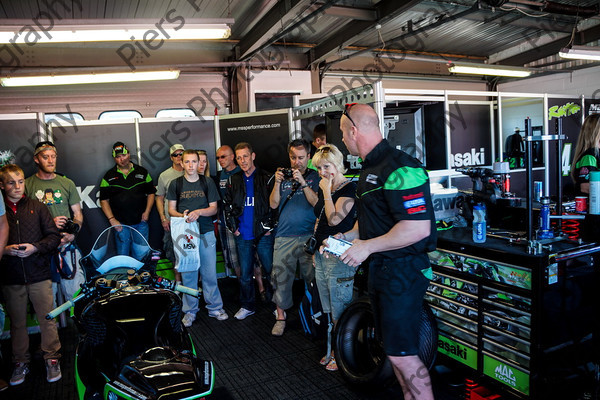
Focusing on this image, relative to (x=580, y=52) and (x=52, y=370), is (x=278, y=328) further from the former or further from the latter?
(x=580, y=52)

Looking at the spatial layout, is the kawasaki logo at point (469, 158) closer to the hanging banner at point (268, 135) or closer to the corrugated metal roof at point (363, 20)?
the corrugated metal roof at point (363, 20)

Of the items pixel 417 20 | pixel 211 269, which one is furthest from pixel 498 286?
pixel 417 20

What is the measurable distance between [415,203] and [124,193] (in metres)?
3.89

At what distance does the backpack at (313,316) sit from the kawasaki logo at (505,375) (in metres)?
1.33

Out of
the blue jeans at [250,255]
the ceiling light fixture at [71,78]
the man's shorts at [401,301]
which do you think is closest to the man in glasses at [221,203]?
the blue jeans at [250,255]

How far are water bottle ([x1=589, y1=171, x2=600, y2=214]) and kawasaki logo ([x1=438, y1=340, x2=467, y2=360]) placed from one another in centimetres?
113

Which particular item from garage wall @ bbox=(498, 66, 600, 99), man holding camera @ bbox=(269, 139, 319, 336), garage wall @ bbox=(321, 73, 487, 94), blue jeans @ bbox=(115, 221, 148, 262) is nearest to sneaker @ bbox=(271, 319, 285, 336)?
man holding camera @ bbox=(269, 139, 319, 336)

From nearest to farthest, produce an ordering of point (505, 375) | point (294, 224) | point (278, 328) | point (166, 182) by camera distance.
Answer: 1. point (505, 375)
2. point (294, 224)
3. point (278, 328)
4. point (166, 182)

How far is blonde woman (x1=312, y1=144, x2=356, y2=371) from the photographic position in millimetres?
2982

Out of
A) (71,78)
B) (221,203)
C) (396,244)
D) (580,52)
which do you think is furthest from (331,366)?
(71,78)

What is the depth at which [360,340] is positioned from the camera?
9.98 ft

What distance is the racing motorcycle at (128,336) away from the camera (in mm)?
1897

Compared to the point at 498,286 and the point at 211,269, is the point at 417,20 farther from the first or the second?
the point at 498,286

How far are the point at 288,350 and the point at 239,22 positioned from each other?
18.3 ft
